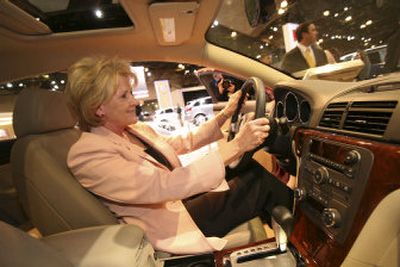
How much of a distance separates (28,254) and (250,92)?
4.38 ft

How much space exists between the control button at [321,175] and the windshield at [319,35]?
0.80 metres

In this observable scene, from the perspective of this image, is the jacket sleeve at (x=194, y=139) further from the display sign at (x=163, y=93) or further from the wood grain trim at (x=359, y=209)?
the display sign at (x=163, y=93)

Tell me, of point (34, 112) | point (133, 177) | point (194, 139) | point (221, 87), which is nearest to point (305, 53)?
point (221, 87)

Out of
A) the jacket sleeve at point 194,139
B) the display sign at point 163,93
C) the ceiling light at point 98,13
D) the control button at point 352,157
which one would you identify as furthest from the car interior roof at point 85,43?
the display sign at point 163,93

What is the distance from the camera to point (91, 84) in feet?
4.60

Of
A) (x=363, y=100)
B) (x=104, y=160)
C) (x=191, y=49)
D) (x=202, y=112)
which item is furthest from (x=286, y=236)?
(x=202, y=112)

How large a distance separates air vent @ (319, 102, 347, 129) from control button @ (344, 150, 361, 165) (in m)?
0.18

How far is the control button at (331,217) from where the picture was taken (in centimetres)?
104

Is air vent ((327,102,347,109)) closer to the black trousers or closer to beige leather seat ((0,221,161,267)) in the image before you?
the black trousers

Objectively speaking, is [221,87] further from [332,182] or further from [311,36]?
[332,182]

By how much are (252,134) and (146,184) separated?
0.47m

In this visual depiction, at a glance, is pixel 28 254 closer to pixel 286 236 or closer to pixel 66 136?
pixel 66 136

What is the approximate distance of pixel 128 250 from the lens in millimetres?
1039

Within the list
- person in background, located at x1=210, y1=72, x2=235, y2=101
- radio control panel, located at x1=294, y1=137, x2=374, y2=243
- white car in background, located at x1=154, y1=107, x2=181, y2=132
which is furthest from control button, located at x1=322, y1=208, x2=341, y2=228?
white car in background, located at x1=154, y1=107, x2=181, y2=132
